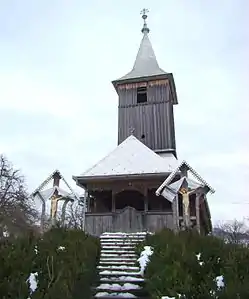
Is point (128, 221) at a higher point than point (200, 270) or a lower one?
higher

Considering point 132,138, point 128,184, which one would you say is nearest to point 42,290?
point 128,184

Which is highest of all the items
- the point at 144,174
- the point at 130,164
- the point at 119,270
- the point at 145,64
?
the point at 145,64

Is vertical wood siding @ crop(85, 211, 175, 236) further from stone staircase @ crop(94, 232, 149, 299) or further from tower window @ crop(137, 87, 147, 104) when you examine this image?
tower window @ crop(137, 87, 147, 104)

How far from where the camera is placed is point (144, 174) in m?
16.2

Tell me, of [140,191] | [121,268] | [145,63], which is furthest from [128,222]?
[145,63]

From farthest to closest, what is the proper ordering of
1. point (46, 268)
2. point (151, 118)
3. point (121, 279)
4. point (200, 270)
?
point (151, 118) < point (121, 279) < point (200, 270) < point (46, 268)

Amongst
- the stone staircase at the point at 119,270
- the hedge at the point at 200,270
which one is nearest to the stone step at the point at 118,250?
the stone staircase at the point at 119,270

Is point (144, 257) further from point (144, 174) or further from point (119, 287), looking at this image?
point (144, 174)

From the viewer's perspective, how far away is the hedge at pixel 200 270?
530 cm

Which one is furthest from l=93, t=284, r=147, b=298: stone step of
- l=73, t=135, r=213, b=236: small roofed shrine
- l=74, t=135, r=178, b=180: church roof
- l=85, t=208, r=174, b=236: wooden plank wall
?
l=74, t=135, r=178, b=180: church roof

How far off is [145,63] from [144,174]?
11.6m

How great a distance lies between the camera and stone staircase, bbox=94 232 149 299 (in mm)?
8148

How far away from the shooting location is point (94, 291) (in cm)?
811

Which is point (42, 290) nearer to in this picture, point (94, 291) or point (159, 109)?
point (94, 291)
